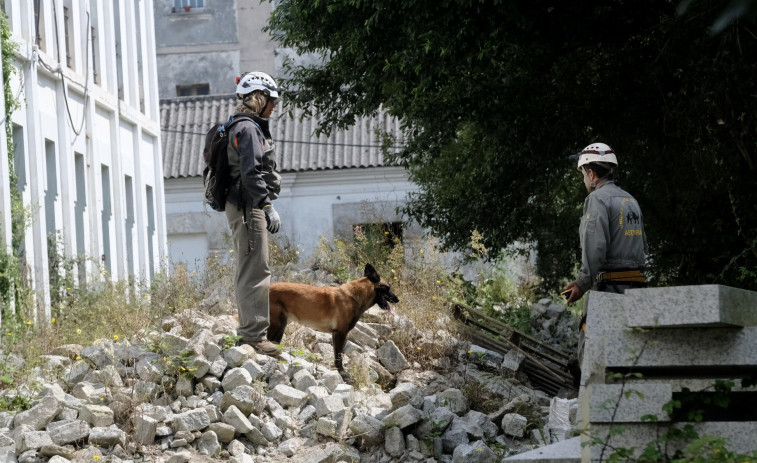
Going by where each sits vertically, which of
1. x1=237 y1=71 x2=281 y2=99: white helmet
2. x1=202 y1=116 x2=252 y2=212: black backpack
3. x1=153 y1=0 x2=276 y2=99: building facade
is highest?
x1=153 y1=0 x2=276 y2=99: building facade

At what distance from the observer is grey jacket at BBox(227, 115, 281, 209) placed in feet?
32.8

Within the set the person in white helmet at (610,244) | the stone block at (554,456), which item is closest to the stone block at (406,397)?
the person in white helmet at (610,244)

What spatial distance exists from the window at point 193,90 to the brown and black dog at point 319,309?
104ft

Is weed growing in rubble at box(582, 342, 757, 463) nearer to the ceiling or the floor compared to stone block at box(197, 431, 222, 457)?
nearer to the ceiling

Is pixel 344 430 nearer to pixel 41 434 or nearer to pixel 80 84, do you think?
pixel 41 434

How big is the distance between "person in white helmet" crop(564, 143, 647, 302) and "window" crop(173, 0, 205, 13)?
113 ft

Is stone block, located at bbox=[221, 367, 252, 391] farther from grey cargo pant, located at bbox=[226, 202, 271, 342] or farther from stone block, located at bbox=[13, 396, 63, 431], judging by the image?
stone block, located at bbox=[13, 396, 63, 431]

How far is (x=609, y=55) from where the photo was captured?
13.9m

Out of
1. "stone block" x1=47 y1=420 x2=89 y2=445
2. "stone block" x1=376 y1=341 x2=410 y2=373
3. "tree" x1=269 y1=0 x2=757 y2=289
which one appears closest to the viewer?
"stone block" x1=47 y1=420 x2=89 y2=445

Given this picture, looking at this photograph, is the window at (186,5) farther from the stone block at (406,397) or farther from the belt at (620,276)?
the belt at (620,276)

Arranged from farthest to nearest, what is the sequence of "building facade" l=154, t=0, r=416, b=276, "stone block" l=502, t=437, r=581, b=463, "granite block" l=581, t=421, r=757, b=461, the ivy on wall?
"building facade" l=154, t=0, r=416, b=276 → the ivy on wall → "stone block" l=502, t=437, r=581, b=463 → "granite block" l=581, t=421, r=757, b=461

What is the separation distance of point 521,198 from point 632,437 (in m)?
10.4

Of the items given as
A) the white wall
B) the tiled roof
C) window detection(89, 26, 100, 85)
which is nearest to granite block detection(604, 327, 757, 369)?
window detection(89, 26, 100, 85)

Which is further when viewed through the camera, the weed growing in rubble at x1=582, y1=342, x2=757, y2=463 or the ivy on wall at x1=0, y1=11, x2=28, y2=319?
the ivy on wall at x1=0, y1=11, x2=28, y2=319
